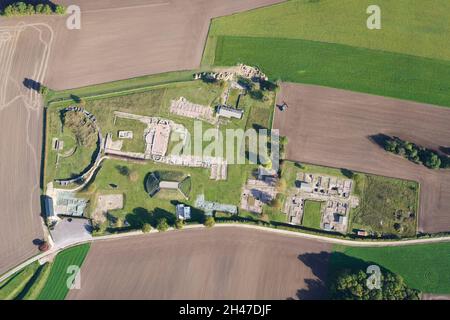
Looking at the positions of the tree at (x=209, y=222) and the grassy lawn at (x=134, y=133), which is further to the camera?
the grassy lawn at (x=134, y=133)

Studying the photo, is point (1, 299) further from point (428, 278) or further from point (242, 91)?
point (428, 278)

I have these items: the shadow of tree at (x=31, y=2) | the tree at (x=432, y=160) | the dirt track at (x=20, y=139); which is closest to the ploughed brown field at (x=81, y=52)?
the dirt track at (x=20, y=139)

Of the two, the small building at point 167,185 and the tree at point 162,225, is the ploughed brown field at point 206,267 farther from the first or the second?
the small building at point 167,185

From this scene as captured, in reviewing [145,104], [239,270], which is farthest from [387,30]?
[239,270]

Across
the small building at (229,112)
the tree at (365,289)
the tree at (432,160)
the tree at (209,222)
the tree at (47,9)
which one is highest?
the tree at (47,9)

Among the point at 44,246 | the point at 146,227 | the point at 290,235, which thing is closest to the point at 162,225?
the point at 146,227
